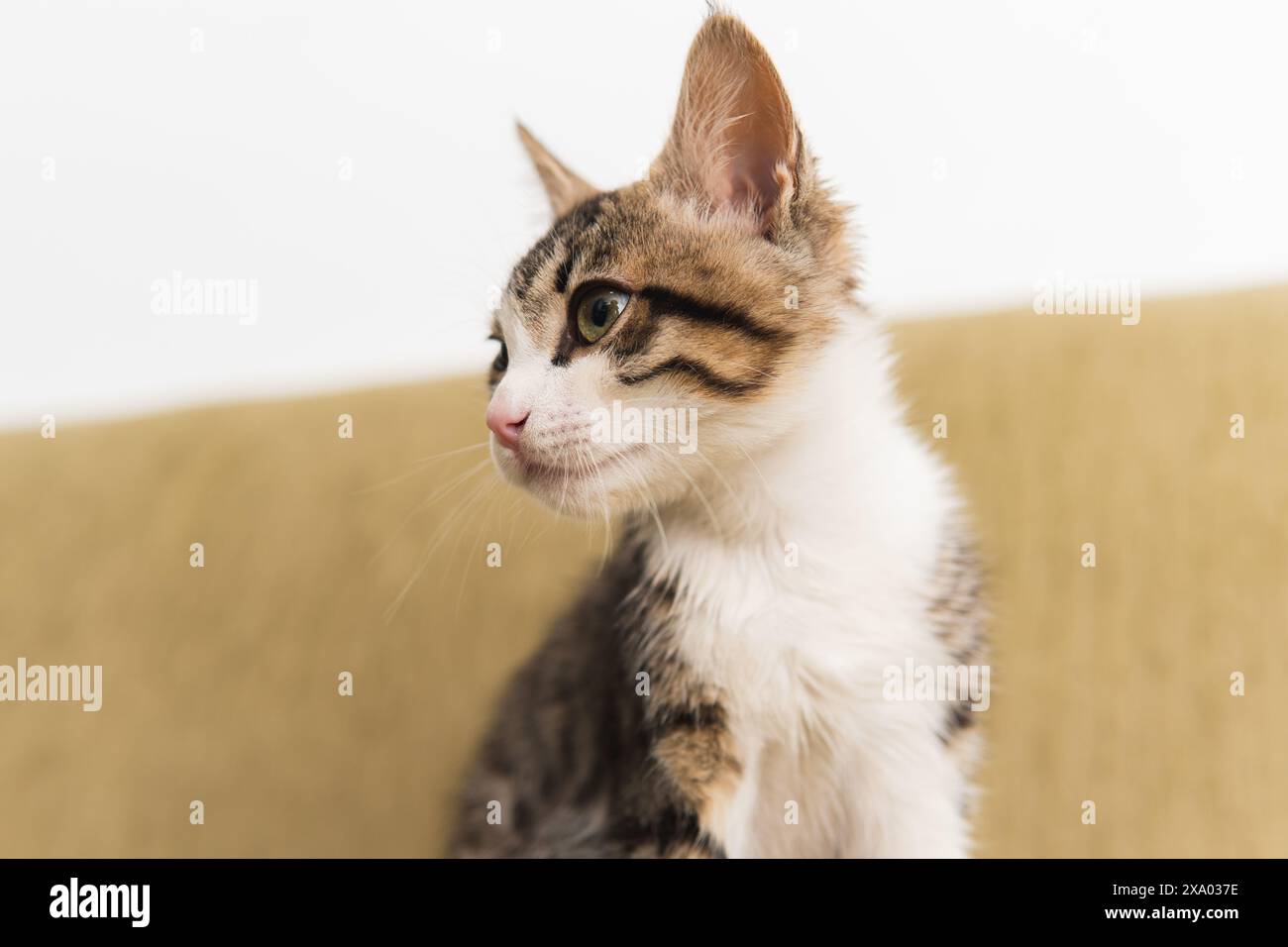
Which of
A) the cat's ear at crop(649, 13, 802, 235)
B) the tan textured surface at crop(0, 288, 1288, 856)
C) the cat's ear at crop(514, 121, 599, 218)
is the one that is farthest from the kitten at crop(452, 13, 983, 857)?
the tan textured surface at crop(0, 288, 1288, 856)

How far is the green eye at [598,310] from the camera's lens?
3.30 feet

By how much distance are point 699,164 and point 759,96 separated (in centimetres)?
10

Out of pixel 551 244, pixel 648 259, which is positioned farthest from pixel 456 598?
pixel 648 259

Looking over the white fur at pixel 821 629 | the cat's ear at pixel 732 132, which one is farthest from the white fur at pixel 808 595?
the cat's ear at pixel 732 132

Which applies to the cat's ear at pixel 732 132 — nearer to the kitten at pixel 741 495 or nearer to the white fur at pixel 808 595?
the kitten at pixel 741 495

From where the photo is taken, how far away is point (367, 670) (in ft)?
6.24

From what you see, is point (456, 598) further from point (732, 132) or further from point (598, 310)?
point (732, 132)

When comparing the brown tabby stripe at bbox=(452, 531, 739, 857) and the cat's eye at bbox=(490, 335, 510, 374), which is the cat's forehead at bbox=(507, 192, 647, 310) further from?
the brown tabby stripe at bbox=(452, 531, 739, 857)

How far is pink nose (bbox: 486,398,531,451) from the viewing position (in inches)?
38.2

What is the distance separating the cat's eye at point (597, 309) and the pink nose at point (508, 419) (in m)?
0.10
